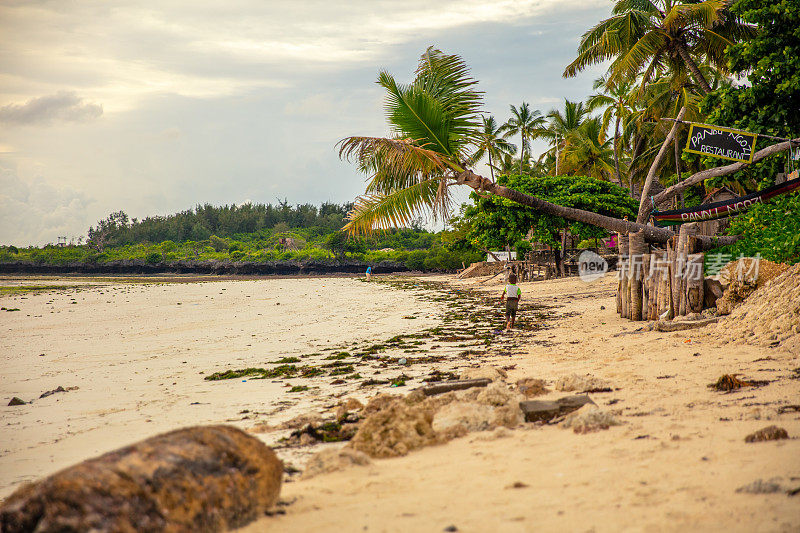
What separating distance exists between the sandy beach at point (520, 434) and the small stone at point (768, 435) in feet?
0.18

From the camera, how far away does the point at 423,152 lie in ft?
34.1

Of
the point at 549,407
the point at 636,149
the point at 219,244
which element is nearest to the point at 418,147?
the point at 549,407

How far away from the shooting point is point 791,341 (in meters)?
5.88

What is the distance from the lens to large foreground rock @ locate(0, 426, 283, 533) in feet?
6.71

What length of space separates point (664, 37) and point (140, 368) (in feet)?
69.4

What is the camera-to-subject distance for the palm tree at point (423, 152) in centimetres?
1079

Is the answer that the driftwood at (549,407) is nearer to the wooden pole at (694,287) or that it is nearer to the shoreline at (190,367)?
the shoreline at (190,367)

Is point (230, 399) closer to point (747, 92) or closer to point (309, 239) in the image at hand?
point (747, 92)

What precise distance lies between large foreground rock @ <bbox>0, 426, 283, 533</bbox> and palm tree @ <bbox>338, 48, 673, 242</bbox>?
8.38m

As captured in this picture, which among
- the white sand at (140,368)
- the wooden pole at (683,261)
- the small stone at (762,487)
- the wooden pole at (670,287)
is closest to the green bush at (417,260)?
the white sand at (140,368)

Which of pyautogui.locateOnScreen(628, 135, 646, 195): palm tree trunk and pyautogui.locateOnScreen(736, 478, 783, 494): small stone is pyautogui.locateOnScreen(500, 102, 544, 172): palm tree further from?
pyautogui.locateOnScreen(736, 478, 783, 494): small stone

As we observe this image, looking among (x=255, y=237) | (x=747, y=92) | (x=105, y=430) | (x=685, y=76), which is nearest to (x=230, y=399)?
(x=105, y=430)

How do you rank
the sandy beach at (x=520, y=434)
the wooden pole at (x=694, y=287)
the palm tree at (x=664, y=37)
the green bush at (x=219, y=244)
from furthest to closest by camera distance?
the green bush at (x=219, y=244), the palm tree at (x=664, y=37), the wooden pole at (x=694, y=287), the sandy beach at (x=520, y=434)

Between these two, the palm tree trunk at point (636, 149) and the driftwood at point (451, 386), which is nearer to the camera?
the driftwood at point (451, 386)
